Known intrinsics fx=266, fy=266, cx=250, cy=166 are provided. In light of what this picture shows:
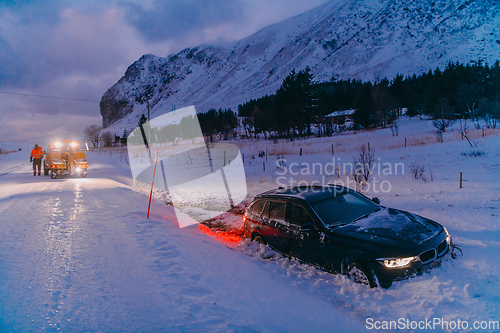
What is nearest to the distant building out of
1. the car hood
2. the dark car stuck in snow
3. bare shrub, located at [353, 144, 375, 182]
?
bare shrub, located at [353, 144, 375, 182]

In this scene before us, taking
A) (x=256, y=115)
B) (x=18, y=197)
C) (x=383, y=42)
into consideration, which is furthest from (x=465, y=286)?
(x=383, y=42)

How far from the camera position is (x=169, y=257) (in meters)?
5.03

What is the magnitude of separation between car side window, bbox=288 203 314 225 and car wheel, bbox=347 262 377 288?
1.00 meters

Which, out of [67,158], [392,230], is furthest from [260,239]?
[67,158]

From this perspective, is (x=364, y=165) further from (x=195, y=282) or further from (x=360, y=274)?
(x=195, y=282)

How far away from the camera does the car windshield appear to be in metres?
4.91

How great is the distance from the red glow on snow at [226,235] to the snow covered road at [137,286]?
54 cm

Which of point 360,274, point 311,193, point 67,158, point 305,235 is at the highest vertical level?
point 67,158

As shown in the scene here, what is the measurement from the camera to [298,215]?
5176 mm

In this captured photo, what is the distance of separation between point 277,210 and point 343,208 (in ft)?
4.38

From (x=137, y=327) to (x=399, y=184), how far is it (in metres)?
11.4

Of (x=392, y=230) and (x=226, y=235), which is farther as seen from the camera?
(x=226, y=235)

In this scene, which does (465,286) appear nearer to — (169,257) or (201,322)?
(201,322)

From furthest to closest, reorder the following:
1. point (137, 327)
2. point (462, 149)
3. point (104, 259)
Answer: point (462, 149) → point (104, 259) → point (137, 327)
